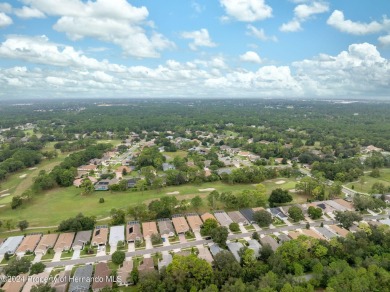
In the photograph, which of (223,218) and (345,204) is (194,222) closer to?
(223,218)

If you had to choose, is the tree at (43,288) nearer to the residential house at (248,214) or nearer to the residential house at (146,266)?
the residential house at (146,266)

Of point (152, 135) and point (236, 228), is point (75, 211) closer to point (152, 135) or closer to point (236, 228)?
point (236, 228)

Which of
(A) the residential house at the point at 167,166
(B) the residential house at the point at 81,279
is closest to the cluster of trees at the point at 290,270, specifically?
(B) the residential house at the point at 81,279

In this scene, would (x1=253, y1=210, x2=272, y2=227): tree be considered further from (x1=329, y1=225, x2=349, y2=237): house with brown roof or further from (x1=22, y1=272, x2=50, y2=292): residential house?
(x1=22, y1=272, x2=50, y2=292): residential house

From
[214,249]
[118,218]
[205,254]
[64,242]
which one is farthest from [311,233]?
[64,242]

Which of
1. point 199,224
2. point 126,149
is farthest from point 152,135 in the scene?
point 199,224
